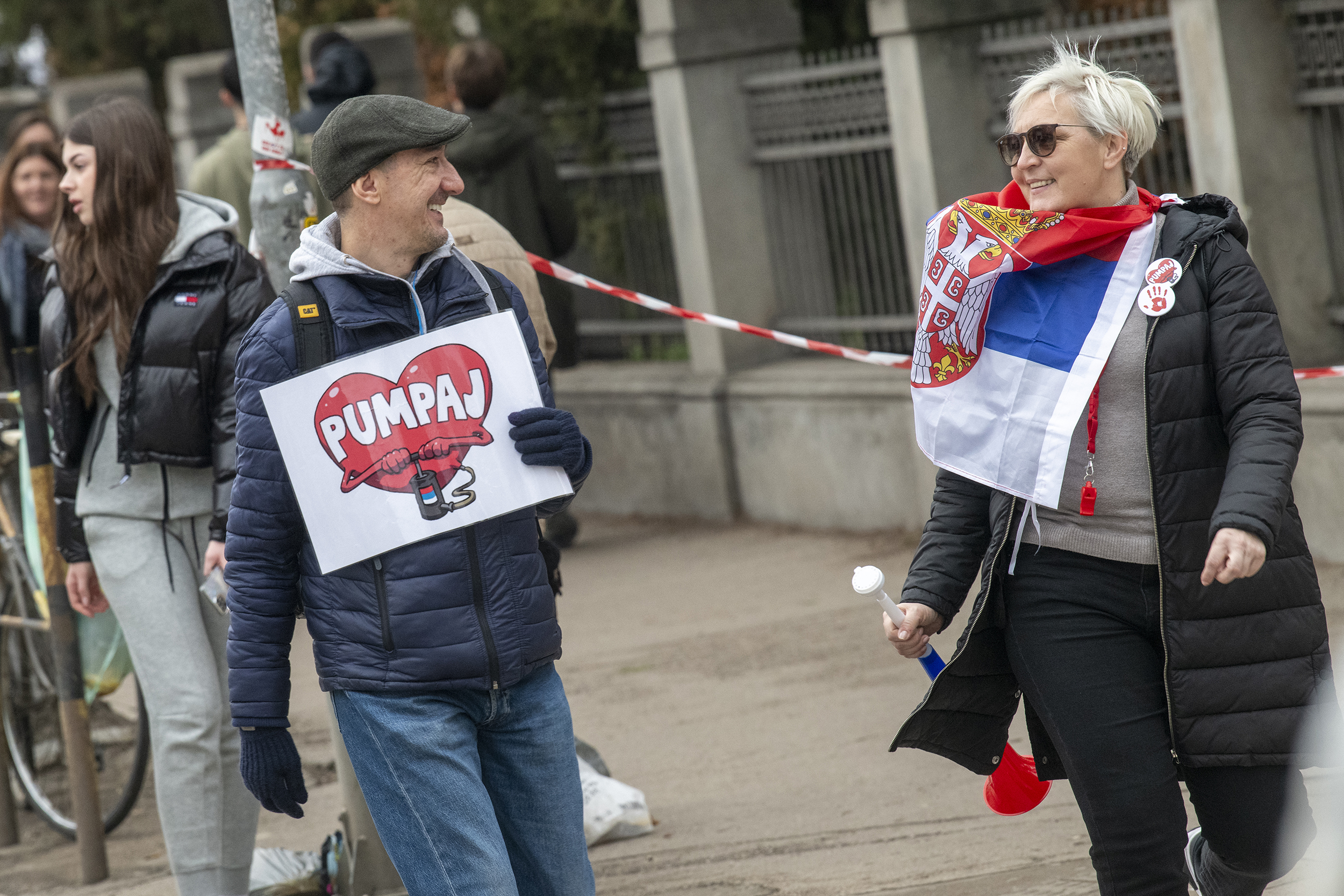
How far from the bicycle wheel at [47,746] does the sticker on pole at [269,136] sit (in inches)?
79.0

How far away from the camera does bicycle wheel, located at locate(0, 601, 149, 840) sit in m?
5.57

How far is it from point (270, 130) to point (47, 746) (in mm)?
3186

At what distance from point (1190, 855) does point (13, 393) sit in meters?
3.81

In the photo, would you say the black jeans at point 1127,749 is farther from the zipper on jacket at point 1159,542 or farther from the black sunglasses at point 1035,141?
the black sunglasses at point 1035,141

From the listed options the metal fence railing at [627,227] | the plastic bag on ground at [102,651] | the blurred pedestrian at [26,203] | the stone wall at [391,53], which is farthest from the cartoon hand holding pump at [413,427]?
the stone wall at [391,53]

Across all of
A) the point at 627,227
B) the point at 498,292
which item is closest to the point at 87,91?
the point at 627,227

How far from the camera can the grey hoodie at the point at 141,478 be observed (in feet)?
14.1

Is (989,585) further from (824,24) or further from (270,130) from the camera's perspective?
(824,24)

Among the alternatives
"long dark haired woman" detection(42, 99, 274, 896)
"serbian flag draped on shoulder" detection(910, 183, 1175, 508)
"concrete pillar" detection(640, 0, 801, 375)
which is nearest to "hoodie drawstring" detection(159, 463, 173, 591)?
"long dark haired woman" detection(42, 99, 274, 896)

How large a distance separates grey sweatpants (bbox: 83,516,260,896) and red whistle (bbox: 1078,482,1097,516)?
2.26m

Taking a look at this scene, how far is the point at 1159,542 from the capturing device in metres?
2.97

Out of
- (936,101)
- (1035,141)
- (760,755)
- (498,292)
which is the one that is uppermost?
(936,101)

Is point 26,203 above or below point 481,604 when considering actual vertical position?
above

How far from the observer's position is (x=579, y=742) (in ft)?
16.4
